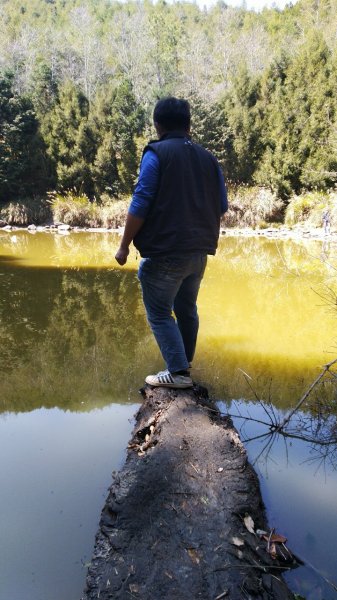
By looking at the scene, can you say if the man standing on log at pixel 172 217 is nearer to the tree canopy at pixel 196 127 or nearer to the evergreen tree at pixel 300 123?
the tree canopy at pixel 196 127

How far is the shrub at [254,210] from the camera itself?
1398 centimetres

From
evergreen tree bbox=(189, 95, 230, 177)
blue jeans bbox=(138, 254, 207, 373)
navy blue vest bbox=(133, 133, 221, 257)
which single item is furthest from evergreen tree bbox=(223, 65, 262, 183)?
navy blue vest bbox=(133, 133, 221, 257)

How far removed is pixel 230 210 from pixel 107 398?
12.0m

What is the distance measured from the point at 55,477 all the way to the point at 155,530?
78 centimetres

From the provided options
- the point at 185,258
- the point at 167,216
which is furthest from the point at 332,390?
the point at 167,216

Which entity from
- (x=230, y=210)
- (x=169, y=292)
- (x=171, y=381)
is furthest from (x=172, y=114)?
(x=230, y=210)

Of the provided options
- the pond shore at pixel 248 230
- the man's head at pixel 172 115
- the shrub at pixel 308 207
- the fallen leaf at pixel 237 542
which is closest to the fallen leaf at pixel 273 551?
the fallen leaf at pixel 237 542

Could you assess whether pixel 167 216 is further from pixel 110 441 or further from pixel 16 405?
pixel 16 405

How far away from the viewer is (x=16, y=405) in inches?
109

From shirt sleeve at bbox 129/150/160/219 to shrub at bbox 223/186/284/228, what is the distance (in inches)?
480

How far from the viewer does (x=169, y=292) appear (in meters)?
2.30

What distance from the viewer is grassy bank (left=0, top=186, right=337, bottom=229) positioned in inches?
541

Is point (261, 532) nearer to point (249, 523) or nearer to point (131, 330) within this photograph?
point (249, 523)

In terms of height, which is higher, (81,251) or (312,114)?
(312,114)
